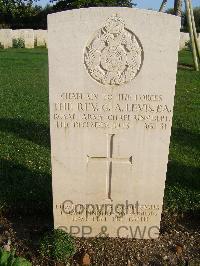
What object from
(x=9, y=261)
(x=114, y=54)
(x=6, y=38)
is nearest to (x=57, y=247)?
(x=9, y=261)

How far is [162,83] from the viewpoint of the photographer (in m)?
3.40

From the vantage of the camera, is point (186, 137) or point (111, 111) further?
point (186, 137)

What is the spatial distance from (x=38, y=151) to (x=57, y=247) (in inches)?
101

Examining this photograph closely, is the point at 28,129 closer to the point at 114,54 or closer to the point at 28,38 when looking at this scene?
the point at 114,54

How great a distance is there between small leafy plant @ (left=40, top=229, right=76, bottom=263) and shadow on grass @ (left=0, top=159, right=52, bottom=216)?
684 millimetres

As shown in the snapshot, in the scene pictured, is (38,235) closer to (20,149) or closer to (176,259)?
(176,259)

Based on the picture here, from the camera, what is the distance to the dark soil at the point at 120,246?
3672 mm

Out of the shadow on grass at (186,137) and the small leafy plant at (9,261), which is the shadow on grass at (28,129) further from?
the small leafy plant at (9,261)

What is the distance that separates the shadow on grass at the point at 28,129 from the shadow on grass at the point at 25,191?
3.84 ft

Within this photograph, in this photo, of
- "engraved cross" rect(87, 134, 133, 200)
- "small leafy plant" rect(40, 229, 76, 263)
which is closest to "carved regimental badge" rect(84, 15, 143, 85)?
"engraved cross" rect(87, 134, 133, 200)

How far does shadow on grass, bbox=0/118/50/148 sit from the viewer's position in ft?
21.6

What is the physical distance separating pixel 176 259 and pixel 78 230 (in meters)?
0.94

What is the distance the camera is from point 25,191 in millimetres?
4609

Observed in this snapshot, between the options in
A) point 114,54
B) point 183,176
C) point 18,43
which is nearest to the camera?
point 114,54
